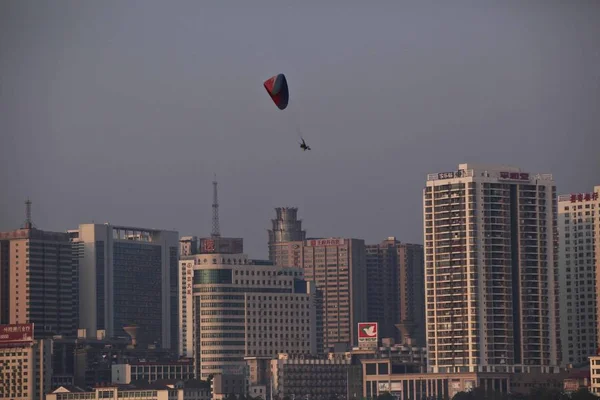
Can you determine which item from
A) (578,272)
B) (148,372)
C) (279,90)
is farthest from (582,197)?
(279,90)

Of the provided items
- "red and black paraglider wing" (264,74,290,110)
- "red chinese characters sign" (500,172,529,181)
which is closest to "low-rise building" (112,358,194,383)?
"red chinese characters sign" (500,172,529,181)

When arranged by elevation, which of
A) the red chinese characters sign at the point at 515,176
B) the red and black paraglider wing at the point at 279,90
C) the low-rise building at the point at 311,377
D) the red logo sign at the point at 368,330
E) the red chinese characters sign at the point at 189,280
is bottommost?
A: the low-rise building at the point at 311,377

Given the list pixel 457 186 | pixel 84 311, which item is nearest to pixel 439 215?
pixel 457 186

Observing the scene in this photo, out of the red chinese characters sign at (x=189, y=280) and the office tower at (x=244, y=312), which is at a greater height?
the red chinese characters sign at (x=189, y=280)

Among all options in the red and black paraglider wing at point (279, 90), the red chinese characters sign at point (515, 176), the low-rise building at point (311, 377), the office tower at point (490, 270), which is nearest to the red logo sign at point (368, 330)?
the low-rise building at point (311, 377)

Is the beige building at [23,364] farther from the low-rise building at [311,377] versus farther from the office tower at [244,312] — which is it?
the low-rise building at [311,377]

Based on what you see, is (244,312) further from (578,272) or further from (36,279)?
(578,272)

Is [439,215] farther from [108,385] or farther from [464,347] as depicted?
[108,385]
